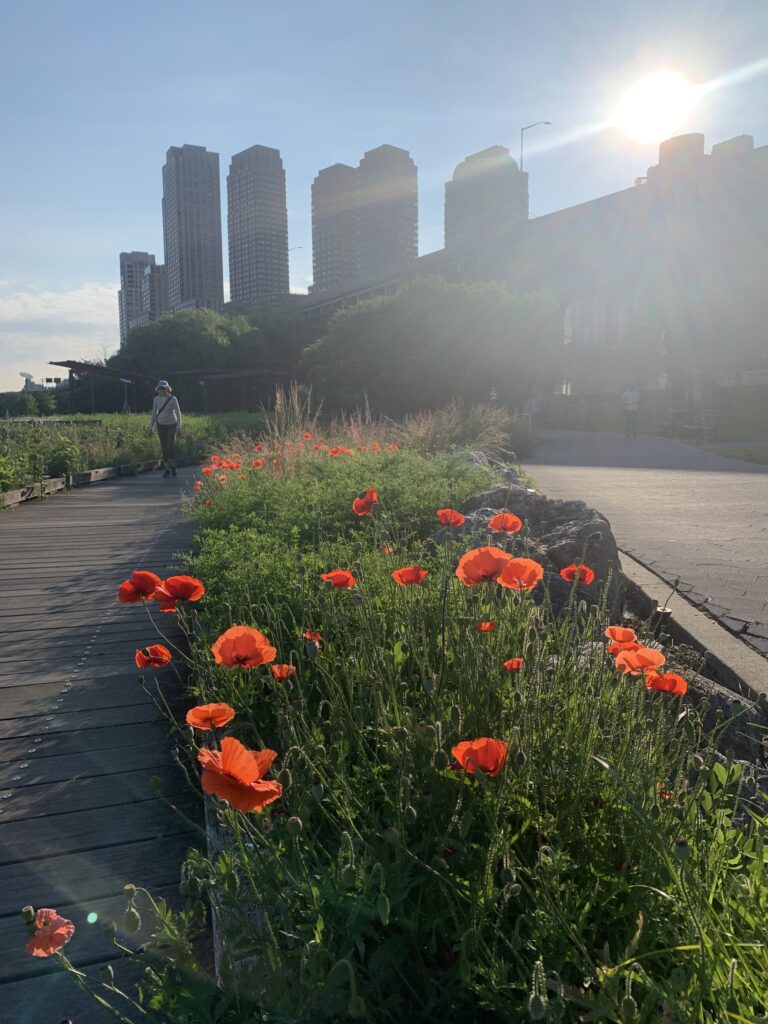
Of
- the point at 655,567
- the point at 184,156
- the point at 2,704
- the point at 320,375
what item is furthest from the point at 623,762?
the point at 184,156

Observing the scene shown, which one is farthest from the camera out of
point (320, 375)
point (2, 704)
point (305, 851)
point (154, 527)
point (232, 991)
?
point (320, 375)

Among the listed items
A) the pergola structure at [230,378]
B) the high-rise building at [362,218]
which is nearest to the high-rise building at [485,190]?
the high-rise building at [362,218]

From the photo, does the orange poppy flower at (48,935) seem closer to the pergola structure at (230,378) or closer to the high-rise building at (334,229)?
the pergola structure at (230,378)

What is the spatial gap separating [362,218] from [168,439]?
111852mm

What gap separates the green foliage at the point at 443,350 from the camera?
26016 mm

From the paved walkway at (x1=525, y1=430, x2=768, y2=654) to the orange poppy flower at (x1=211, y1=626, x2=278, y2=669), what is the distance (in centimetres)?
166

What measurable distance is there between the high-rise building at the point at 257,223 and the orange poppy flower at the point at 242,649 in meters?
120

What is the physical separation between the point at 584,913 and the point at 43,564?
5.54 metres

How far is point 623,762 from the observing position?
1.60m

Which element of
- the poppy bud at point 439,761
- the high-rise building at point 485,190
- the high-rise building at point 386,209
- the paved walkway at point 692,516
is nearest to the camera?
the poppy bud at point 439,761

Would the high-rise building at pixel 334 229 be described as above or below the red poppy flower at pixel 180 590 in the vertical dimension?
above

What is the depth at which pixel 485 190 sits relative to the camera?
84.1 metres

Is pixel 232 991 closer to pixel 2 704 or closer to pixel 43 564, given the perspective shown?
pixel 2 704

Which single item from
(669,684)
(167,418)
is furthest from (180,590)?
(167,418)
